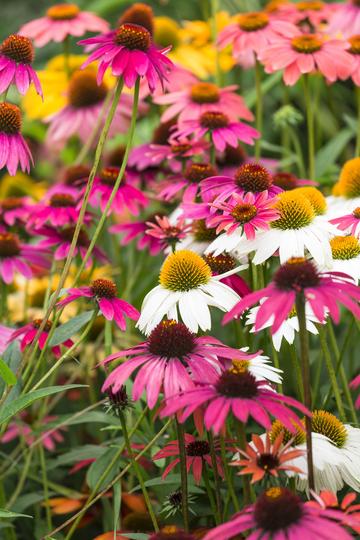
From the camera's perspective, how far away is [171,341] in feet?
2.41

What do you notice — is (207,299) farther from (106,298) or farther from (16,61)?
(16,61)

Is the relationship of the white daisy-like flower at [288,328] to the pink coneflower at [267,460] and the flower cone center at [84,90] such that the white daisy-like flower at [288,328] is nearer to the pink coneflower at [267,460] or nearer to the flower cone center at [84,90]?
the pink coneflower at [267,460]

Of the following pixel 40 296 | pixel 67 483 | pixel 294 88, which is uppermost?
pixel 294 88

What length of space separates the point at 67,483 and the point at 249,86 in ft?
4.55

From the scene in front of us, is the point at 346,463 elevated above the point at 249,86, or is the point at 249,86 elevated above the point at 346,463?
the point at 249,86

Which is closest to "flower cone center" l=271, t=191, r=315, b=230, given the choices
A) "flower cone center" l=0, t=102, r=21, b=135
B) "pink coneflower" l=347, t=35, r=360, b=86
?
"flower cone center" l=0, t=102, r=21, b=135

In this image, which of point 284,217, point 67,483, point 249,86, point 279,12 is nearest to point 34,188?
point 249,86

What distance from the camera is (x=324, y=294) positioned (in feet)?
2.06

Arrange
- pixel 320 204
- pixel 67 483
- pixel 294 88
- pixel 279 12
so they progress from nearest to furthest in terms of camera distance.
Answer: pixel 320 204, pixel 67 483, pixel 279 12, pixel 294 88

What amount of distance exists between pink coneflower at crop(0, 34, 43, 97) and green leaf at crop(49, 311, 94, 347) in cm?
26

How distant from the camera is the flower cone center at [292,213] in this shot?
0.84 m

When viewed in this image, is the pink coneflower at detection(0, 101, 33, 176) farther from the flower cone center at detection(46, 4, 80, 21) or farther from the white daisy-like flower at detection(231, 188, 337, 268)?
the flower cone center at detection(46, 4, 80, 21)

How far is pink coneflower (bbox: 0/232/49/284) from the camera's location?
122 cm

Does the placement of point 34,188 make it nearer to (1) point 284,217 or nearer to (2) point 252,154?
(2) point 252,154
